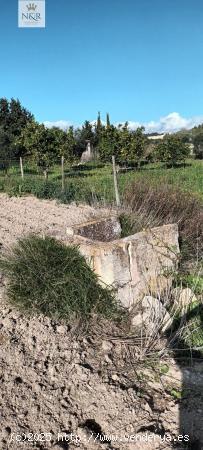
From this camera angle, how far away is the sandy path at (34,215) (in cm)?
666

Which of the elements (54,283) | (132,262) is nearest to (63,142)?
(132,262)

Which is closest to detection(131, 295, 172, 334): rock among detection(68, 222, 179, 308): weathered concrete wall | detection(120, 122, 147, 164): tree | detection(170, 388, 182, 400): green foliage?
detection(68, 222, 179, 308): weathered concrete wall

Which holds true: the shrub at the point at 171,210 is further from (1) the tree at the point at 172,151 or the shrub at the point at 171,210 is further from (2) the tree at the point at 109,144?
(1) the tree at the point at 172,151

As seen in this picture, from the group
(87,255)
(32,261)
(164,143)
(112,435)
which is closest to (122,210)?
(87,255)

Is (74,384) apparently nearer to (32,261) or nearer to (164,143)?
(32,261)

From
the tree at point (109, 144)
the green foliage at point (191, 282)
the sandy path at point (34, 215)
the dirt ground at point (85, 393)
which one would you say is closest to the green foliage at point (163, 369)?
the dirt ground at point (85, 393)

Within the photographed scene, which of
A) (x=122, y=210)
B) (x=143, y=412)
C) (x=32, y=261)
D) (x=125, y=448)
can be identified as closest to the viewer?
(x=125, y=448)

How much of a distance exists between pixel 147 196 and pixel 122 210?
41.2 inches

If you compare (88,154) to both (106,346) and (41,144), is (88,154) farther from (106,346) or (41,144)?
(106,346)

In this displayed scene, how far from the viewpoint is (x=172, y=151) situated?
31.1m

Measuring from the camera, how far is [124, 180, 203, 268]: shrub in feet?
18.2

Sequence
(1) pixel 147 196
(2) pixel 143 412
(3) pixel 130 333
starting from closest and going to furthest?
(2) pixel 143 412 → (3) pixel 130 333 → (1) pixel 147 196

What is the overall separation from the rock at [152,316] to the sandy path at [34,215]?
185 cm

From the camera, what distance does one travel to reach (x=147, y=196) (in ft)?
21.4
